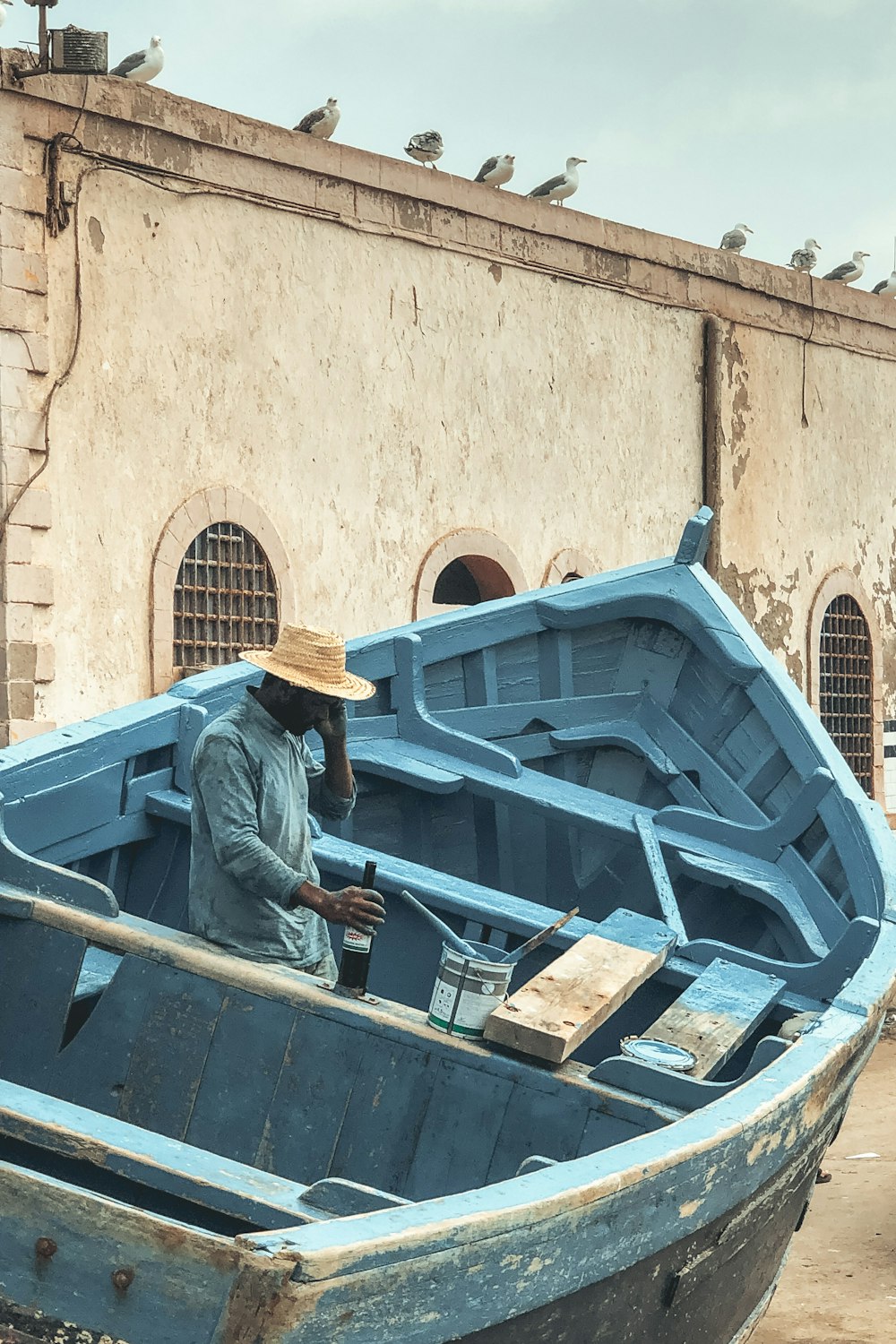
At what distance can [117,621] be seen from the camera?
34.6 ft

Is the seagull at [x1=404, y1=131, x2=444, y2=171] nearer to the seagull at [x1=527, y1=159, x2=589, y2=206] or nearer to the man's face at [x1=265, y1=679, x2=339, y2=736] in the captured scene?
the seagull at [x1=527, y1=159, x2=589, y2=206]

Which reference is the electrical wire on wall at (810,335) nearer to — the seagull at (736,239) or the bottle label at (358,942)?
the seagull at (736,239)

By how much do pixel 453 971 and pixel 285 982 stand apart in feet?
1.45

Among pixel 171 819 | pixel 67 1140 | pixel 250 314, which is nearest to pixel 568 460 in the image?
pixel 250 314

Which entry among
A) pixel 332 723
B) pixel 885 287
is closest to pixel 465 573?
pixel 885 287

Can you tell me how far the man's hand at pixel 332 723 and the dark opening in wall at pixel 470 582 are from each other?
8074 millimetres

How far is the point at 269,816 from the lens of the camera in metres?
4.53

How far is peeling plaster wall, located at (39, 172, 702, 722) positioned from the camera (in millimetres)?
10500

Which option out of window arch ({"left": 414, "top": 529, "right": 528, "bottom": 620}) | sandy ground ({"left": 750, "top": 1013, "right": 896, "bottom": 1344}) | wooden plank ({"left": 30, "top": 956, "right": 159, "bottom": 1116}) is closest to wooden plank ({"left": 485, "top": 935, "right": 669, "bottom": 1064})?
wooden plank ({"left": 30, "top": 956, "right": 159, "bottom": 1116})

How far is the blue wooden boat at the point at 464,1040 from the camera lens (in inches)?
103

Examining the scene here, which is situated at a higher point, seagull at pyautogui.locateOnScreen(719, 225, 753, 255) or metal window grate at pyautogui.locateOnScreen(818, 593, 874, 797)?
seagull at pyautogui.locateOnScreen(719, 225, 753, 255)

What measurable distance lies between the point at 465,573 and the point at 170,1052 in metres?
9.76

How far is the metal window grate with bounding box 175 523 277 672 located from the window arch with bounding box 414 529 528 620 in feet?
5.20

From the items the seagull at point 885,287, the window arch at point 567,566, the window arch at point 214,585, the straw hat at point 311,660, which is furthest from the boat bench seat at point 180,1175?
the seagull at point 885,287
